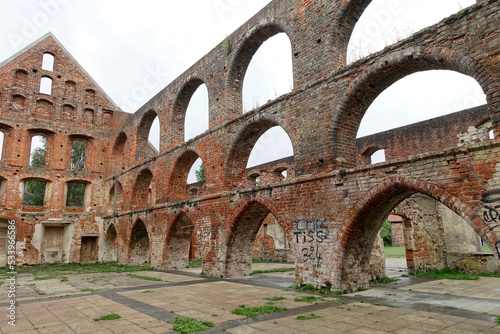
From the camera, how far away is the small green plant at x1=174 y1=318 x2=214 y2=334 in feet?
16.1

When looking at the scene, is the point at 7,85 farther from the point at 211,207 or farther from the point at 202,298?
the point at 202,298

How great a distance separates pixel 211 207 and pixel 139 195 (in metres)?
7.98

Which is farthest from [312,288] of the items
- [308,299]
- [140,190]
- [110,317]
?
[140,190]

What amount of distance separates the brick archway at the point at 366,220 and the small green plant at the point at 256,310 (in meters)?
2.18

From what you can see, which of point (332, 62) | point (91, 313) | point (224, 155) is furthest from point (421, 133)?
point (91, 313)

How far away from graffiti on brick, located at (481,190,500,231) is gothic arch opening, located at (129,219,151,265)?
1550 centimetres

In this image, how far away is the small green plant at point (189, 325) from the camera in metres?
4.92

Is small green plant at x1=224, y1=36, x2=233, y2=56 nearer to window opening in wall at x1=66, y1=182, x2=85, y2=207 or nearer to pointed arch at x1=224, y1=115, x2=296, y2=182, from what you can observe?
pointed arch at x1=224, y1=115, x2=296, y2=182

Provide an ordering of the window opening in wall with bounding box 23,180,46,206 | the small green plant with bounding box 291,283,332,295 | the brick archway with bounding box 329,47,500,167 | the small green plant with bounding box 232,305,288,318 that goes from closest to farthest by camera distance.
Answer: the small green plant with bounding box 232,305,288,318
the brick archway with bounding box 329,47,500,167
the small green plant with bounding box 291,283,332,295
the window opening in wall with bounding box 23,180,46,206

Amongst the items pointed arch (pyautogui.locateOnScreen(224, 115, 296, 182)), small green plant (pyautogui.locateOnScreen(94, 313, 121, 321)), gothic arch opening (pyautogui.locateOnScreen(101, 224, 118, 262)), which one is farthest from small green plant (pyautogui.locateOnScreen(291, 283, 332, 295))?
gothic arch opening (pyautogui.locateOnScreen(101, 224, 118, 262))

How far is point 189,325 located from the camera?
5129 millimetres

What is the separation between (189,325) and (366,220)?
467 centimetres

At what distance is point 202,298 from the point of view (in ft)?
24.8

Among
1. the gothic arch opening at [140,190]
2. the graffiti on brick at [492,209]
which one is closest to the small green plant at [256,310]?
the graffiti on brick at [492,209]
